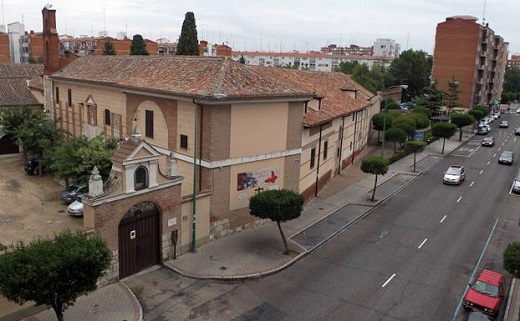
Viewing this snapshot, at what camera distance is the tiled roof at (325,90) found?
34.9m

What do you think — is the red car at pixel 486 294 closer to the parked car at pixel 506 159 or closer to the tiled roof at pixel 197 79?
the tiled roof at pixel 197 79

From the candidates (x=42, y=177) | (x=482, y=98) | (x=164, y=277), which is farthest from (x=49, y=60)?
(x=482, y=98)

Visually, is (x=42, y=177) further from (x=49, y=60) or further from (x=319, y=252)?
(x=319, y=252)

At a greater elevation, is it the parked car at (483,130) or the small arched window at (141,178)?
the small arched window at (141,178)

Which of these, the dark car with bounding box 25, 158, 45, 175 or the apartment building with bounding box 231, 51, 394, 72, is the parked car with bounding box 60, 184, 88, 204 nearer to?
the dark car with bounding box 25, 158, 45, 175

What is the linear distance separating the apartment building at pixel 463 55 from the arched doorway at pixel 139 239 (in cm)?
7947

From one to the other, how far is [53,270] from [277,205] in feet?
39.6

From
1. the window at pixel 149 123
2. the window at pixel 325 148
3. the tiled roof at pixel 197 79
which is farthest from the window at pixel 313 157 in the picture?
the window at pixel 149 123

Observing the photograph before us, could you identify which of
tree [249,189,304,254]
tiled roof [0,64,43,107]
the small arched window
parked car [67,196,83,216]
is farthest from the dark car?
tree [249,189,304,254]

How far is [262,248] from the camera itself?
988 inches

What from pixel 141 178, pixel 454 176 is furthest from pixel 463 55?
pixel 141 178

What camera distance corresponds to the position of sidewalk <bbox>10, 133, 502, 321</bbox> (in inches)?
718

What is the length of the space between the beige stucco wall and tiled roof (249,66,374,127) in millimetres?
3412

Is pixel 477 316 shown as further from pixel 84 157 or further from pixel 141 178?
pixel 84 157
